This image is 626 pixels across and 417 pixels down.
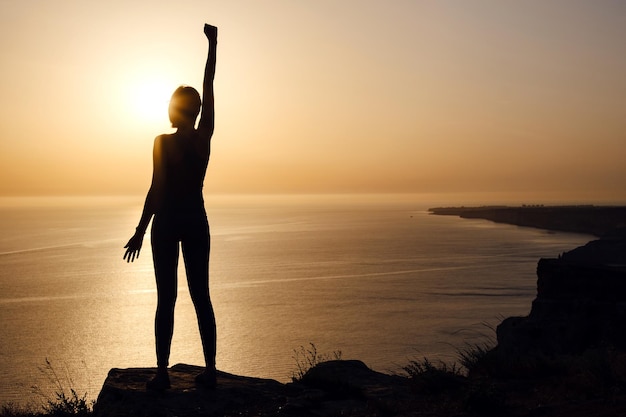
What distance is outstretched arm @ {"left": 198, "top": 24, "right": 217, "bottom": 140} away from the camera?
681 centimetres

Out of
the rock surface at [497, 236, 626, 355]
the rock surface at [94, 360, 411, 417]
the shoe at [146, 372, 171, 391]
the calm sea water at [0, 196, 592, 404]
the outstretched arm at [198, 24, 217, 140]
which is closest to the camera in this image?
the rock surface at [94, 360, 411, 417]

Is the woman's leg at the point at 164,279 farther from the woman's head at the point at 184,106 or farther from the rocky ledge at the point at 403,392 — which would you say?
the woman's head at the point at 184,106

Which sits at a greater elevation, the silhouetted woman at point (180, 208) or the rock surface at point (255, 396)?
the silhouetted woman at point (180, 208)

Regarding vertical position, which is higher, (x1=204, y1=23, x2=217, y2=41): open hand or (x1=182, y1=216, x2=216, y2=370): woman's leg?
(x1=204, y1=23, x2=217, y2=41): open hand

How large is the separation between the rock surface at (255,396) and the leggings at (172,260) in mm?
429

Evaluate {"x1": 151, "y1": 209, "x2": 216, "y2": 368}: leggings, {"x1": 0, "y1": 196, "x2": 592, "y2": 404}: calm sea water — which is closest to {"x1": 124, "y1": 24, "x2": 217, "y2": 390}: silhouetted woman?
{"x1": 151, "y1": 209, "x2": 216, "y2": 368}: leggings

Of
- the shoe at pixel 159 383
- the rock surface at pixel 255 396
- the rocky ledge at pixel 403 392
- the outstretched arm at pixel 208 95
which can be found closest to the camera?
the rocky ledge at pixel 403 392

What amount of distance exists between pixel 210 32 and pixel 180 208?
2077 millimetres

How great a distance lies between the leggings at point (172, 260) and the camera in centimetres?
661

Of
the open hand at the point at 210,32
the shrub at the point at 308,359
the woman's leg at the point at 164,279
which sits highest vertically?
the open hand at the point at 210,32

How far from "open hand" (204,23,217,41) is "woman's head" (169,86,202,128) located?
0.66 meters

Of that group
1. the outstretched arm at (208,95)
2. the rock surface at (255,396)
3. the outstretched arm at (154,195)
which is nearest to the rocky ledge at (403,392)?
the rock surface at (255,396)

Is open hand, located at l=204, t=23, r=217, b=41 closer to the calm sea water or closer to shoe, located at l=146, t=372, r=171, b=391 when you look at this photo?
shoe, located at l=146, t=372, r=171, b=391

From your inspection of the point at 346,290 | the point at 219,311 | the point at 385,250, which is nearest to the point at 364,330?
the point at 219,311
